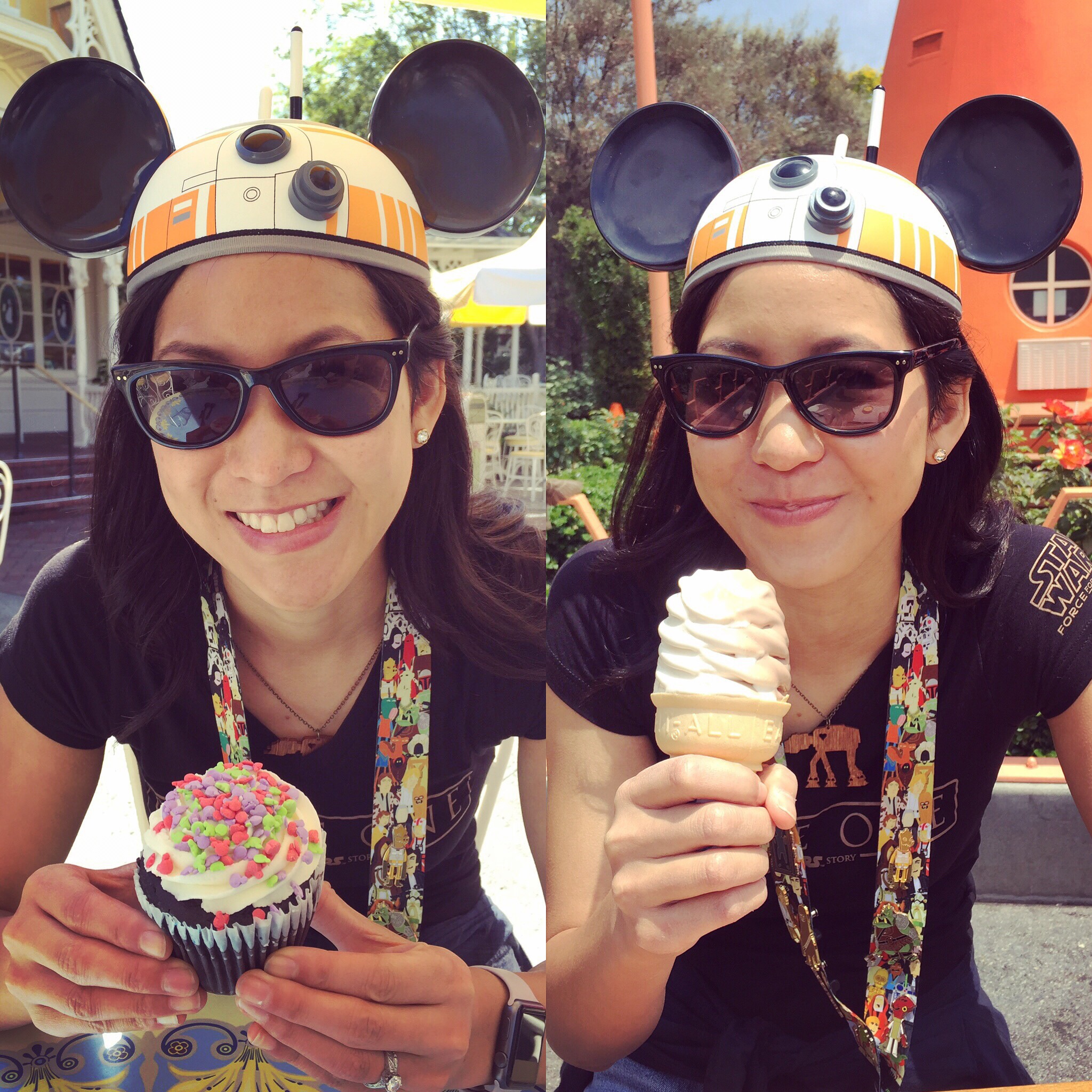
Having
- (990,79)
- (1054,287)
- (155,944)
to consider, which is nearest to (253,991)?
(155,944)

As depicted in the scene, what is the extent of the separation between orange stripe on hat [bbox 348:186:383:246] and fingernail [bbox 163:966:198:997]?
119cm

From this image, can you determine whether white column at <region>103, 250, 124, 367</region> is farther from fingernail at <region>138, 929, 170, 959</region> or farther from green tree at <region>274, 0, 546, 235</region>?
fingernail at <region>138, 929, 170, 959</region>

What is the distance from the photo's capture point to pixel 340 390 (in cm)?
142

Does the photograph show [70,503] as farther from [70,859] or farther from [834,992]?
[834,992]

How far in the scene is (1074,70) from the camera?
5.26 ft

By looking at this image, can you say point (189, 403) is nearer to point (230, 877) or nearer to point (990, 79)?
point (230, 877)

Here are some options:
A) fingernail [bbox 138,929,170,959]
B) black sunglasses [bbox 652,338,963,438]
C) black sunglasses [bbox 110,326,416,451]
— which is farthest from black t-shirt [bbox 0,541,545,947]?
black sunglasses [bbox 652,338,963,438]

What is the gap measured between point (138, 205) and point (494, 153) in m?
0.58

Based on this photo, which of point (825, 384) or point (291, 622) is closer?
point (825, 384)

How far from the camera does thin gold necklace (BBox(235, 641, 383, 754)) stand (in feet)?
5.31

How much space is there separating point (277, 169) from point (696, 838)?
114 centimetres

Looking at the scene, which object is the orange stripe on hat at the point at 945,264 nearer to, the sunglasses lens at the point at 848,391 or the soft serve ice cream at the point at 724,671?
the sunglasses lens at the point at 848,391

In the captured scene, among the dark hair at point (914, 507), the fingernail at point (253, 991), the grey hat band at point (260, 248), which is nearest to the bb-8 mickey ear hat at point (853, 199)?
the dark hair at point (914, 507)

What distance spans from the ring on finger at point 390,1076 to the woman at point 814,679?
1.04 ft
